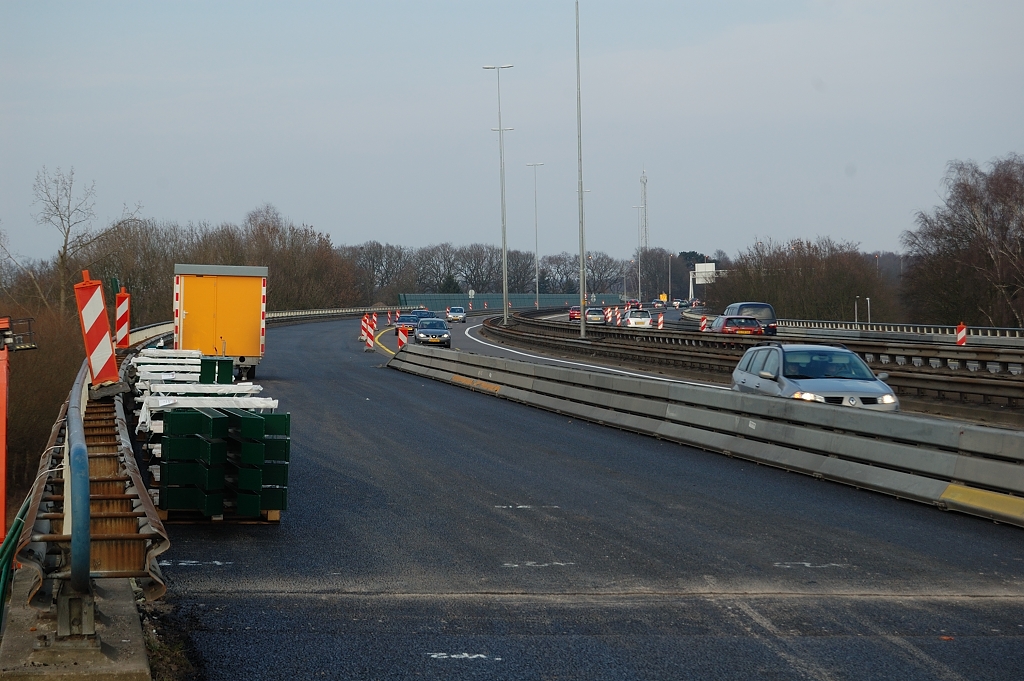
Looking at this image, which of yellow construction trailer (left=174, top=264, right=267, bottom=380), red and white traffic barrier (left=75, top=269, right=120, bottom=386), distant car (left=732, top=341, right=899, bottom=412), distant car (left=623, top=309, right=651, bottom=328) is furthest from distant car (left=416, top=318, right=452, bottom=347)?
red and white traffic barrier (left=75, top=269, right=120, bottom=386)

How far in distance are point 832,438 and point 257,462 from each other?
627 cm

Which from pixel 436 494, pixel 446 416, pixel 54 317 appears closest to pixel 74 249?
pixel 54 317

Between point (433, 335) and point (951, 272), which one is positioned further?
point (951, 272)

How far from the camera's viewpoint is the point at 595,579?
7066 millimetres

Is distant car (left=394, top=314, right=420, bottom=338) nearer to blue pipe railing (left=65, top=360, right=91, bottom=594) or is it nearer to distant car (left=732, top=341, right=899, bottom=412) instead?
distant car (left=732, top=341, right=899, bottom=412)

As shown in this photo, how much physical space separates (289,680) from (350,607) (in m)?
1.34

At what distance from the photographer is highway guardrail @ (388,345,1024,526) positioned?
9.06 meters

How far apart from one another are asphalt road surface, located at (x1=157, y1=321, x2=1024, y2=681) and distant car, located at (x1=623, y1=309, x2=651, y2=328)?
51.7 m

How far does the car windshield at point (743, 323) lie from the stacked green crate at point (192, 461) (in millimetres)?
36605

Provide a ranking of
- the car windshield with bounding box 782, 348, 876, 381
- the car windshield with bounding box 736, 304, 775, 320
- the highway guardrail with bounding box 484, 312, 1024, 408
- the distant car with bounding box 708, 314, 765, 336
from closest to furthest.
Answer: the car windshield with bounding box 782, 348, 876, 381 < the highway guardrail with bounding box 484, 312, 1024, 408 < the distant car with bounding box 708, 314, 765, 336 < the car windshield with bounding box 736, 304, 775, 320

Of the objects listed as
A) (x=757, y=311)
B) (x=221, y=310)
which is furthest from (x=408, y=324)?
(x=221, y=310)

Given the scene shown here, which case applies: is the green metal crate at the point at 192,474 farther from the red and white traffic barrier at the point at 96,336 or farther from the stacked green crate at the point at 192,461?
the red and white traffic barrier at the point at 96,336

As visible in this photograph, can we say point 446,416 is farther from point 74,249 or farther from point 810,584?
point 74,249

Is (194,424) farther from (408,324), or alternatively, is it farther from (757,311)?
(408,324)
